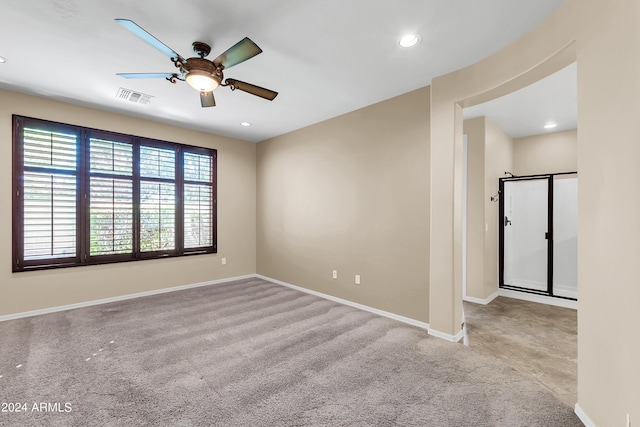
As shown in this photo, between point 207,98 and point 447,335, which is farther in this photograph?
point 447,335

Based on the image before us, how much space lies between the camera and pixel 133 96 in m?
3.60

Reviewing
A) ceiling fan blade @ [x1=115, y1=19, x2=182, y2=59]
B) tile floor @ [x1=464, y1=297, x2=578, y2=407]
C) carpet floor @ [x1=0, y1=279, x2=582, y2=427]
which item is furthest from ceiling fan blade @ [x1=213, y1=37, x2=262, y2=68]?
tile floor @ [x1=464, y1=297, x2=578, y2=407]

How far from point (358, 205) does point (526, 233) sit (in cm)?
324

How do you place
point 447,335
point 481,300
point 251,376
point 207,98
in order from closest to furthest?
point 251,376, point 207,98, point 447,335, point 481,300

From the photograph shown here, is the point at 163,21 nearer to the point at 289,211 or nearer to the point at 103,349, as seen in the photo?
the point at 103,349

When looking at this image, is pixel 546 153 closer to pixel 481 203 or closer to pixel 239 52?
pixel 481 203

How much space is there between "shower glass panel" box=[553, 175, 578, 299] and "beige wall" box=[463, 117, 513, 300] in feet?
3.36

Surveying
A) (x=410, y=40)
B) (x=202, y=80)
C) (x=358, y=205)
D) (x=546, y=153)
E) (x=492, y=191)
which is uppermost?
(x=410, y=40)

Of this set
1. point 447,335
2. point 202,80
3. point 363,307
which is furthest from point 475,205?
point 202,80

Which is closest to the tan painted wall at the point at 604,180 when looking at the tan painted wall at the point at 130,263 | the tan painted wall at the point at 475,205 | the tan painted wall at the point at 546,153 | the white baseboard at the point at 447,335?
the white baseboard at the point at 447,335

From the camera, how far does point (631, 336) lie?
54.2 inches

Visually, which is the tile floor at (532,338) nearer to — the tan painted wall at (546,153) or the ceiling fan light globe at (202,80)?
the tan painted wall at (546,153)

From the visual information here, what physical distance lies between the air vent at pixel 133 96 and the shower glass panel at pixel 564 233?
635 centimetres

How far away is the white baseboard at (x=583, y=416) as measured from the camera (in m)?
1.73
